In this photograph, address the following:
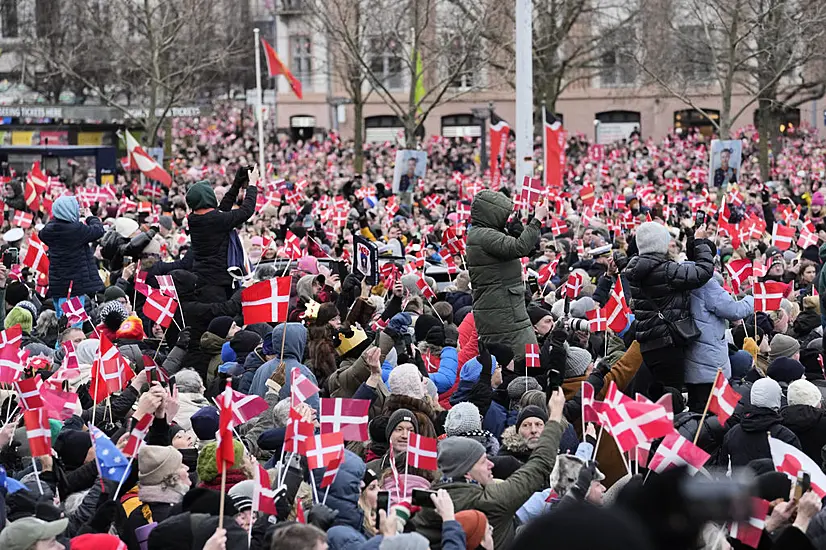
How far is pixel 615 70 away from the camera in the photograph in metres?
53.2

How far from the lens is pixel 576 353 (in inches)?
341

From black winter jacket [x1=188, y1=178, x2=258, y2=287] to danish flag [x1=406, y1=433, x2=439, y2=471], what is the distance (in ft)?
17.5

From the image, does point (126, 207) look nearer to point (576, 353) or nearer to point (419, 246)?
point (419, 246)

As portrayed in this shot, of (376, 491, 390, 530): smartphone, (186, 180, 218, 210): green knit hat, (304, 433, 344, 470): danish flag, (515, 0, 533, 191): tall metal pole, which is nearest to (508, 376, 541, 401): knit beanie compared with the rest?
(376, 491, 390, 530): smartphone

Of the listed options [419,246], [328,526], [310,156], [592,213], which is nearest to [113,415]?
[328,526]

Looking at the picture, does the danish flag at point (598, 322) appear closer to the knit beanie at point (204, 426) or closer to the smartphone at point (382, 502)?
the knit beanie at point (204, 426)

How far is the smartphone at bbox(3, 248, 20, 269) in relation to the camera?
15.1m

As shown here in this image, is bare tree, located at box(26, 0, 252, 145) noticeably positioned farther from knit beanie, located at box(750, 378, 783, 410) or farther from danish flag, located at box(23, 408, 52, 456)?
knit beanie, located at box(750, 378, 783, 410)

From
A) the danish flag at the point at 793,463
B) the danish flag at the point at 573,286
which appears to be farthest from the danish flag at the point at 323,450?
the danish flag at the point at 573,286

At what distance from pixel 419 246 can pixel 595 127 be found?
42.5m

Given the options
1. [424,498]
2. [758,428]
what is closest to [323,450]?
[424,498]

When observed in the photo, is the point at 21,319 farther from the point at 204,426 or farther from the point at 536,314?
the point at 204,426

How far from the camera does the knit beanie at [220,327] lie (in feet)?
33.0

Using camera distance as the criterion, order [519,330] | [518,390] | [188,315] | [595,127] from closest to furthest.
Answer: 1. [518,390]
2. [519,330]
3. [188,315]
4. [595,127]
